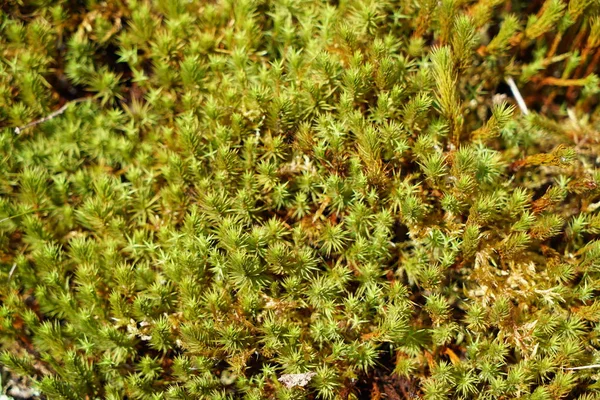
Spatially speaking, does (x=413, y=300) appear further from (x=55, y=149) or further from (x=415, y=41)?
(x=55, y=149)

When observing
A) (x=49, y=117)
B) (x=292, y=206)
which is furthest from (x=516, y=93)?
(x=49, y=117)

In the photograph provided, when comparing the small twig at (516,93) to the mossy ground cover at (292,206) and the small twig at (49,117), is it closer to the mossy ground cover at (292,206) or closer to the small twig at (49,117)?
the mossy ground cover at (292,206)

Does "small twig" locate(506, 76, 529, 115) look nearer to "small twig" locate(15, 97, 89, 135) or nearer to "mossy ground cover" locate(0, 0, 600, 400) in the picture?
"mossy ground cover" locate(0, 0, 600, 400)

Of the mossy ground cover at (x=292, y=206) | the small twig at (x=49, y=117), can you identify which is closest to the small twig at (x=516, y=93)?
the mossy ground cover at (x=292, y=206)

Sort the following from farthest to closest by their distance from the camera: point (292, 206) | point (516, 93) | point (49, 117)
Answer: point (516, 93) < point (49, 117) < point (292, 206)

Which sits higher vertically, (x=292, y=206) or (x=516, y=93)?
(x=516, y=93)

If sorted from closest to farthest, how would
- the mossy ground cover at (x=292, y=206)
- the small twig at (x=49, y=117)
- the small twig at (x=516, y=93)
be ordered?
the mossy ground cover at (x=292, y=206)
the small twig at (x=49, y=117)
the small twig at (x=516, y=93)

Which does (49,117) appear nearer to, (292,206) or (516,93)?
(292,206)

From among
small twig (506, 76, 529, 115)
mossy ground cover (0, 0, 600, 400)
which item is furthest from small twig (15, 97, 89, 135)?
small twig (506, 76, 529, 115)
